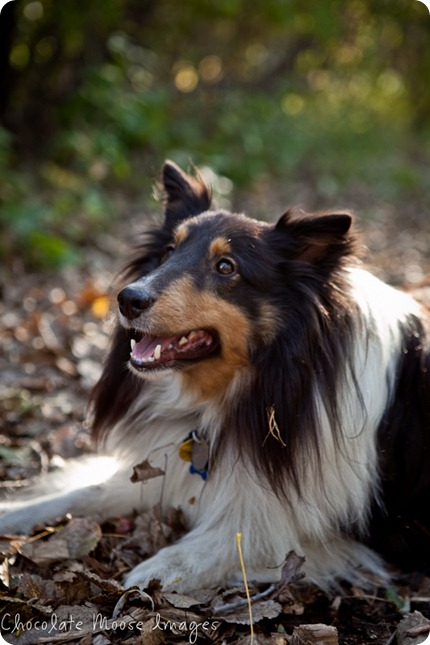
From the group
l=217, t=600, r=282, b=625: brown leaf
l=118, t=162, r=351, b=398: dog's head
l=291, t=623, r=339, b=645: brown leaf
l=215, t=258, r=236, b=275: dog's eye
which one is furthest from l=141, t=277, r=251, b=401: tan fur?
l=291, t=623, r=339, b=645: brown leaf

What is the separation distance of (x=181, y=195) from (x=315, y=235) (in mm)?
880

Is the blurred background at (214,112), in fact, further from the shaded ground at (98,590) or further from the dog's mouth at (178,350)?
the dog's mouth at (178,350)

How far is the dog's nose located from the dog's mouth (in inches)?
7.4

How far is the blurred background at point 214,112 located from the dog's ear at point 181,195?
194cm

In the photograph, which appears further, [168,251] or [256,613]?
[168,251]

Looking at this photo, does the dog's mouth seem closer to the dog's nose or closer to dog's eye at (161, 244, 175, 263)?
the dog's nose

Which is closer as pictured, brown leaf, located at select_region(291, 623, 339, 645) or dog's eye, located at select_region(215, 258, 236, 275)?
brown leaf, located at select_region(291, 623, 339, 645)

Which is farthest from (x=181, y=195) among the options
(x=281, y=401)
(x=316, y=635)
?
(x=316, y=635)

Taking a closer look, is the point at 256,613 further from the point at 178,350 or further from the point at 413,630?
the point at 178,350

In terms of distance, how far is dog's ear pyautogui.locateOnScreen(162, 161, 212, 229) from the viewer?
12.4 feet

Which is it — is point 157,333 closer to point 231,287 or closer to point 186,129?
point 231,287

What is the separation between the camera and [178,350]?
319cm

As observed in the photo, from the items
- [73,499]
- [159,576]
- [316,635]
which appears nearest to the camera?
[316,635]

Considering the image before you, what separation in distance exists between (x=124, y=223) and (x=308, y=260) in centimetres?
601
